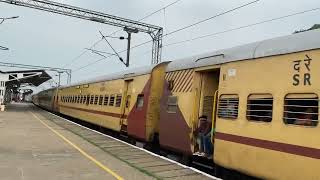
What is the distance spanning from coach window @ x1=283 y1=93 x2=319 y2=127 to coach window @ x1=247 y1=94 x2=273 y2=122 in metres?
0.48

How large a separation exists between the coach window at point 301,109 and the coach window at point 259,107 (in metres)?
0.48

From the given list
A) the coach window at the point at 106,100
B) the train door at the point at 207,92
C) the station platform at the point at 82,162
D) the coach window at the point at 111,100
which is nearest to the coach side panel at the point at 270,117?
the train door at the point at 207,92

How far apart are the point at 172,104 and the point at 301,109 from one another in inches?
231

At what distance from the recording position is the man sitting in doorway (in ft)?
37.0

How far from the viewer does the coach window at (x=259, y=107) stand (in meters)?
8.62

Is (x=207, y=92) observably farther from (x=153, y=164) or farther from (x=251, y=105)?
(x=251, y=105)

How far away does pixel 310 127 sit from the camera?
7496 mm

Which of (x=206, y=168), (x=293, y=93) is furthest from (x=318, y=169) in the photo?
(x=206, y=168)

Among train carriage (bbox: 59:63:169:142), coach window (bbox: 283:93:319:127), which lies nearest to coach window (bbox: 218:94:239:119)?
coach window (bbox: 283:93:319:127)

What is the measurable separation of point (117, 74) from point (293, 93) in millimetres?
14439

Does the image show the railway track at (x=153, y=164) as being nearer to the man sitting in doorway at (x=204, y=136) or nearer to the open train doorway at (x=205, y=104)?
the man sitting in doorway at (x=204, y=136)

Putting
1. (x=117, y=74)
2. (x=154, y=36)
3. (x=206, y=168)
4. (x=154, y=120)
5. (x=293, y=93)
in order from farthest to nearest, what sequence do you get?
(x=154, y=36)
(x=117, y=74)
(x=154, y=120)
(x=206, y=168)
(x=293, y=93)

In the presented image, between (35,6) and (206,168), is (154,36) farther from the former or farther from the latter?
(206,168)

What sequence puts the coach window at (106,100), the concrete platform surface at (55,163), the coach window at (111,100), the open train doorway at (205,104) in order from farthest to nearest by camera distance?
the coach window at (106,100), the coach window at (111,100), the open train doorway at (205,104), the concrete platform surface at (55,163)
